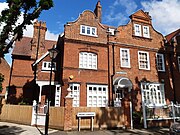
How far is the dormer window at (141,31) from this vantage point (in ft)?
62.6

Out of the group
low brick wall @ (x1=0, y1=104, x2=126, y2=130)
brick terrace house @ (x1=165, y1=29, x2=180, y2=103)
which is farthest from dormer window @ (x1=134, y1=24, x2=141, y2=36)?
low brick wall @ (x1=0, y1=104, x2=126, y2=130)

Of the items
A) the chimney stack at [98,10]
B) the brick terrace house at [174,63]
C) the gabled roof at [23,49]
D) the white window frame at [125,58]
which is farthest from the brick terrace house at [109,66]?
the gabled roof at [23,49]

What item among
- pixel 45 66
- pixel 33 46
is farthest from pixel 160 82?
pixel 33 46

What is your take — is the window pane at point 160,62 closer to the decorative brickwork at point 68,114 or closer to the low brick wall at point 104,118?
the low brick wall at point 104,118

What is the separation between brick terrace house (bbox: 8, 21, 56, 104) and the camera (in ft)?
71.1

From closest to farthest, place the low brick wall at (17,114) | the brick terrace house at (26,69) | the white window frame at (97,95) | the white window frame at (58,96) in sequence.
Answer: the low brick wall at (17,114) < the white window frame at (58,96) < the white window frame at (97,95) < the brick terrace house at (26,69)

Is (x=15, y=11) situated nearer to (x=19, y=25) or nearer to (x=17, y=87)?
(x=19, y=25)

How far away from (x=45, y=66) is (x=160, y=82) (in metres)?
12.8

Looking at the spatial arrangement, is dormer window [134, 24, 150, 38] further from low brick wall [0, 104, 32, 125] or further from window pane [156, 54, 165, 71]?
low brick wall [0, 104, 32, 125]

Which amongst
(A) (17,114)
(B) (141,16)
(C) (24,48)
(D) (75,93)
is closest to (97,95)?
(D) (75,93)

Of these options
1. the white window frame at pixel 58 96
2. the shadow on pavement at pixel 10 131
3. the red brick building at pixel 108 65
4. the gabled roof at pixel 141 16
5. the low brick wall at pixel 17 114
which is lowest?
the shadow on pavement at pixel 10 131

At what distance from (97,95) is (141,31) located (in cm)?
933

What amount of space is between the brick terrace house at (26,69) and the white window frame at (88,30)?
850cm

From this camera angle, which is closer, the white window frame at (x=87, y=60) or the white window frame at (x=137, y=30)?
the white window frame at (x=87, y=60)
